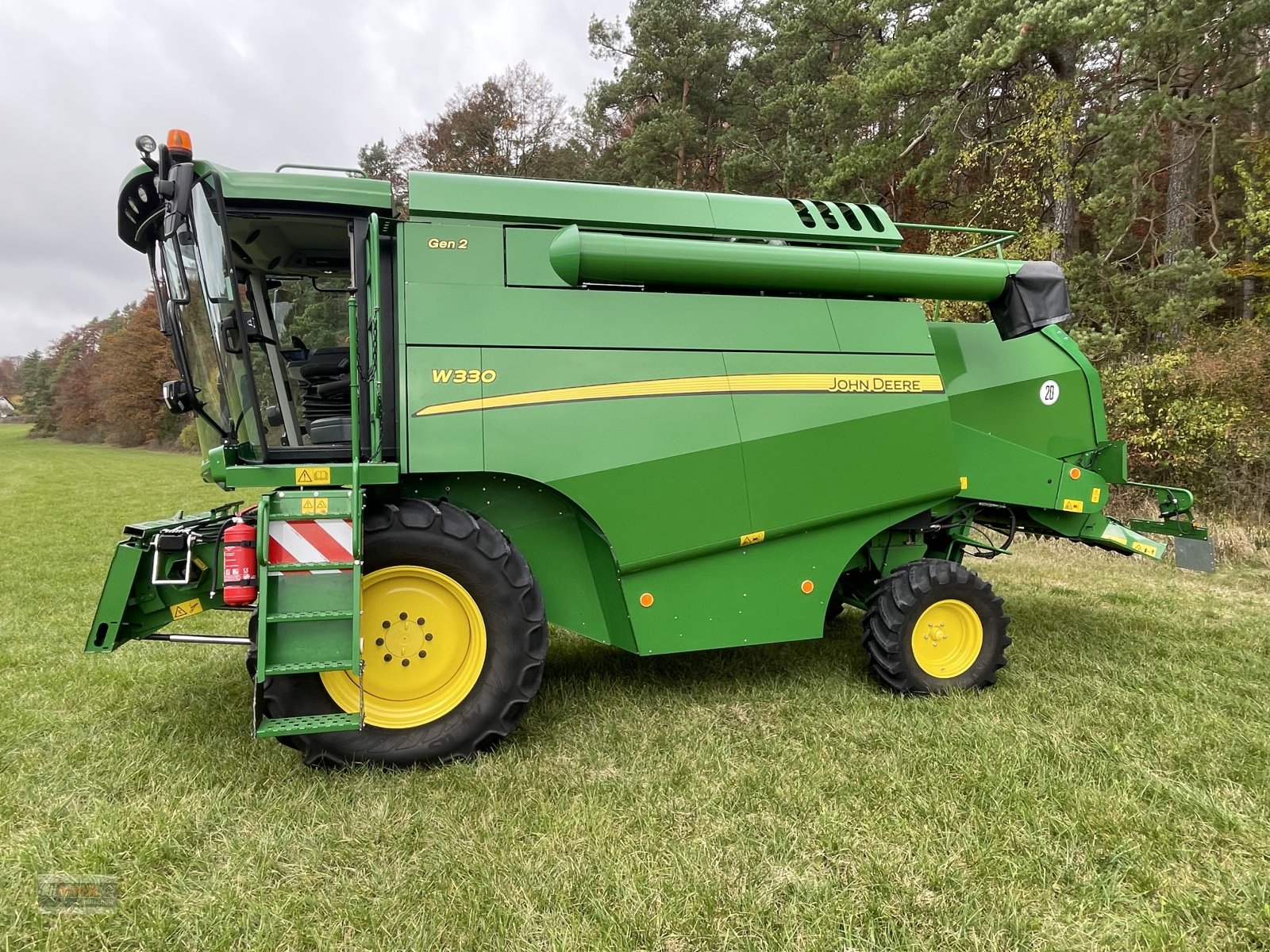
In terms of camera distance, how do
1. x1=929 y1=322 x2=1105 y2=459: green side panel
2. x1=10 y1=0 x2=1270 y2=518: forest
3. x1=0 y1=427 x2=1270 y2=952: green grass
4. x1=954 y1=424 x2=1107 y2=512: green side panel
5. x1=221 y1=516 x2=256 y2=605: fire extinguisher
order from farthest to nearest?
1. x1=10 y1=0 x2=1270 y2=518: forest
2. x1=929 y1=322 x2=1105 y2=459: green side panel
3. x1=954 y1=424 x2=1107 y2=512: green side panel
4. x1=221 y1=516 x2=256 y2=605: fire extinguisher
5. x1=0 y1=427 x2=1270 y2=952: green grass

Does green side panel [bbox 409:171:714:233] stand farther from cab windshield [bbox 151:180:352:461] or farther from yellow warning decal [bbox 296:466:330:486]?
yellow warning decal [bbox 296:466:330:486]

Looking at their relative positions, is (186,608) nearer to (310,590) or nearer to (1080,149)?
(310,590)

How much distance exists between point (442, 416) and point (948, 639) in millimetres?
3193

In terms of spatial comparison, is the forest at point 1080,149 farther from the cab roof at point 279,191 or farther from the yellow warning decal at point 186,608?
the yellow warning decal at point 186,608

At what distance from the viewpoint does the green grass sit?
2.26 m

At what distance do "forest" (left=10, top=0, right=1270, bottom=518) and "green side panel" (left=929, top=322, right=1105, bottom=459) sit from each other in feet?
22.1

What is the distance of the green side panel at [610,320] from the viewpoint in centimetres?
345

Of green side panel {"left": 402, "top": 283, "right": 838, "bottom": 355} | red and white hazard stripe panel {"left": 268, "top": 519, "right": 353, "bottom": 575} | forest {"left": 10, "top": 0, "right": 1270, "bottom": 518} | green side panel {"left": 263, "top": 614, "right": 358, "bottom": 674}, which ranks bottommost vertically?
green side panel {"left": 263, "top": 614, "right": 358, "bottom": 674}

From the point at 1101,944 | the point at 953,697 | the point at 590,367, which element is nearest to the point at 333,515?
the point at 590,367

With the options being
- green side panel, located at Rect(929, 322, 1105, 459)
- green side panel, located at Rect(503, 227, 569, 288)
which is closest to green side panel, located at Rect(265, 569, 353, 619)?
green side panel, located at Rect(503, 227, 569, 288)

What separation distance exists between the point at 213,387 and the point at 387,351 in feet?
3.07

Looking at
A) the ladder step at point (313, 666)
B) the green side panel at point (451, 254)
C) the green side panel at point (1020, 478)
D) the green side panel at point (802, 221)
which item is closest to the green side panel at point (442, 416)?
the green side panel at point (451, 254)

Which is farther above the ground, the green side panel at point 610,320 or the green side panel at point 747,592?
the green side panel at point 610,320

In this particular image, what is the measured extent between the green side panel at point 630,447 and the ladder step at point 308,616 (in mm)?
914
